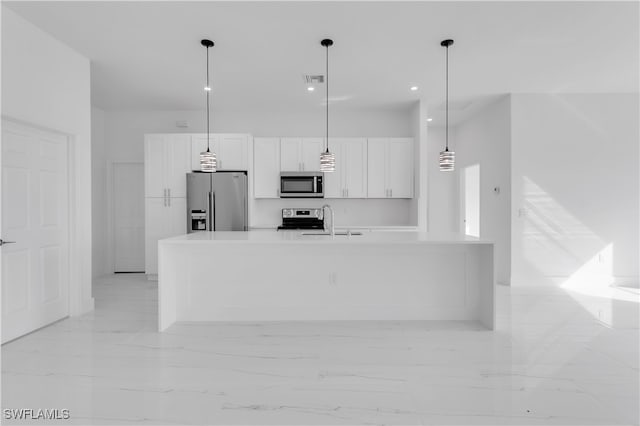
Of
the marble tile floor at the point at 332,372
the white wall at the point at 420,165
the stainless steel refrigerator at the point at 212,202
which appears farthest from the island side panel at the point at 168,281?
the white wall at the point at 420,165

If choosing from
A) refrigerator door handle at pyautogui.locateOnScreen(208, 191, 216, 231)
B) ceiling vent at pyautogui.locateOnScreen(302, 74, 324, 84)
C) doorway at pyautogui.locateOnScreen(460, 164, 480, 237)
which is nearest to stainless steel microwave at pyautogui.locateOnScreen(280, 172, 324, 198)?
refrigerator door handle at pyautogui.locateOnScreen(208, 191, 216, 231)

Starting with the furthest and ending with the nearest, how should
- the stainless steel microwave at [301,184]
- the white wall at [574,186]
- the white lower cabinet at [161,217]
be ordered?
the stainless steel microwave at [301,184]
the white lower cabinet at [161,217]
the white wall at [574,186]

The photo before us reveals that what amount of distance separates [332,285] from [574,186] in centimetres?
410

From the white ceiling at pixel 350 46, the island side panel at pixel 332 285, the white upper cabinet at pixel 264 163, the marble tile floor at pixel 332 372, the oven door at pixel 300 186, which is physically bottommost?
the marble tile floor at pixel 332 372

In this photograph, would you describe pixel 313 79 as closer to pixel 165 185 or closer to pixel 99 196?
pixel 165 185

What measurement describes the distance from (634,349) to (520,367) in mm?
1156

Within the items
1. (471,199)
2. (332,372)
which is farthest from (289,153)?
(471,199)

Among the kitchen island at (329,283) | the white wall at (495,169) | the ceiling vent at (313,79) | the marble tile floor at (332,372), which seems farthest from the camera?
the white wall at (495,169)

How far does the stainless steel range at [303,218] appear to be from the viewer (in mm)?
5598

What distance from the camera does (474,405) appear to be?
1946 millimetres

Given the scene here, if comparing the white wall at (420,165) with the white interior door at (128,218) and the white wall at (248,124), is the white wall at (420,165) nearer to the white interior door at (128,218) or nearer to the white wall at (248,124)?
the white wall at (248,124)

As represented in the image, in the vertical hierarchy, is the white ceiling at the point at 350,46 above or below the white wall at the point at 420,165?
above

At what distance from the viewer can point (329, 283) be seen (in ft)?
11.4

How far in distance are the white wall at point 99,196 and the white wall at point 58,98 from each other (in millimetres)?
2014
